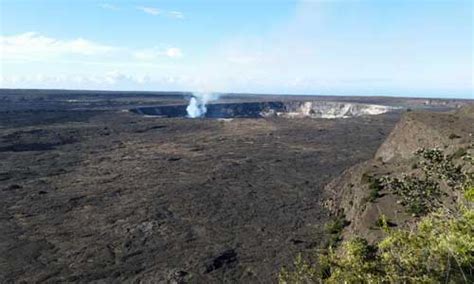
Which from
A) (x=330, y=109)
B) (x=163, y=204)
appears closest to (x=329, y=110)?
(x=330, y=109)

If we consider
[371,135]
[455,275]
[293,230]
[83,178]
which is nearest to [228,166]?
[83,178]

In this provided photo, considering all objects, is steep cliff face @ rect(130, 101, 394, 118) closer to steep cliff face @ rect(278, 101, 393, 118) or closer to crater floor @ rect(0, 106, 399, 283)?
steep cliff face @ rect(278, 101, 393, 118)

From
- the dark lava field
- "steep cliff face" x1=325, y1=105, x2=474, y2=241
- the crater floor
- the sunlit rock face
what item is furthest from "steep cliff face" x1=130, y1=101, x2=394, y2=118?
"steep cliff face" x1=325, y1=105, x2=474, y2=241

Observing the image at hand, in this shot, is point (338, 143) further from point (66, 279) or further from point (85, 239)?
point (66, 279)

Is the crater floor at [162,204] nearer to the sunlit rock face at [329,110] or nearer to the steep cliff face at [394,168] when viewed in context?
the steep cliff face at [394,168]

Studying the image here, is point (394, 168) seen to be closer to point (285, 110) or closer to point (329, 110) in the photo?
point (329, 110)

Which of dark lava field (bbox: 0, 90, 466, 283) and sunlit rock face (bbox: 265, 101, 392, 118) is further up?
dark lava field (bbox: 0, 90, 466, 283)

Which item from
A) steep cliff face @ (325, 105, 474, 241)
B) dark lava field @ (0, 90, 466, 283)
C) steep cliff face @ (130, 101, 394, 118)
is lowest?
steep cliff face @ (130, 101, 394, 118)
